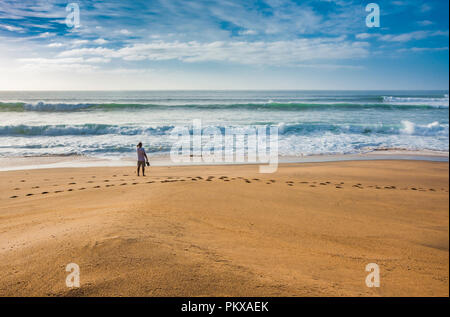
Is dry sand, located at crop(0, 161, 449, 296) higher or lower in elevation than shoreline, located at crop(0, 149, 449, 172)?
lower

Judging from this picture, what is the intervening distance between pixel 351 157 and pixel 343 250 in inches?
403

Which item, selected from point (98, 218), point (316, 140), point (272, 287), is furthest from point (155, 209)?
point (316, 140)

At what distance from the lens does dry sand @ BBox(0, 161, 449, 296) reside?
2.66 metres

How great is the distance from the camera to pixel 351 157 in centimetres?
1305
